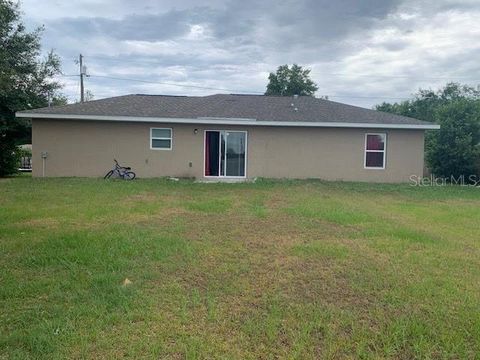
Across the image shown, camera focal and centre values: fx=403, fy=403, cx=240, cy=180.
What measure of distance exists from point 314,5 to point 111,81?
84.4 feet

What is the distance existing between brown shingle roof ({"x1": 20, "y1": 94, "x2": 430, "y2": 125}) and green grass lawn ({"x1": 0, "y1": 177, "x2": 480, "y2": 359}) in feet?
24.9

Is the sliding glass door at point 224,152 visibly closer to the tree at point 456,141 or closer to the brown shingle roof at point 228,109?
the brown shingle roof at point 228,109

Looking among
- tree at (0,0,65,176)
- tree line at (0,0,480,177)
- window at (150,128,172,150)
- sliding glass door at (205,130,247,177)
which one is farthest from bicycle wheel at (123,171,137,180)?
tree at (0,0,65,176)

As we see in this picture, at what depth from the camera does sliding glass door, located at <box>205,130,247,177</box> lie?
15797mm

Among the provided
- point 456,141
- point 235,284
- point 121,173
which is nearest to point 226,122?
point 121,173

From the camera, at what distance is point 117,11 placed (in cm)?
1443

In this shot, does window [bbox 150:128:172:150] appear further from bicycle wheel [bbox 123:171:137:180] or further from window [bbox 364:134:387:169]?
window [bbox 364:134:387:169]

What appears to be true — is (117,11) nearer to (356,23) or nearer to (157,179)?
(157,179)

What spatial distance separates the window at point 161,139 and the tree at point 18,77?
6247 mm

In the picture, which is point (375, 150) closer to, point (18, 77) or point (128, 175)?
point (128, 175)

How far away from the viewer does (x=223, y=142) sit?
1584 cm

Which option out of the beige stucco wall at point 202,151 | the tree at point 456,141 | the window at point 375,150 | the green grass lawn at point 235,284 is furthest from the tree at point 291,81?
the green grass lawn at point 235,284

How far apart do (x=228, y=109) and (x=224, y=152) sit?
2039 millimetres

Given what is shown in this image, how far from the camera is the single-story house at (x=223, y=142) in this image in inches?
596
